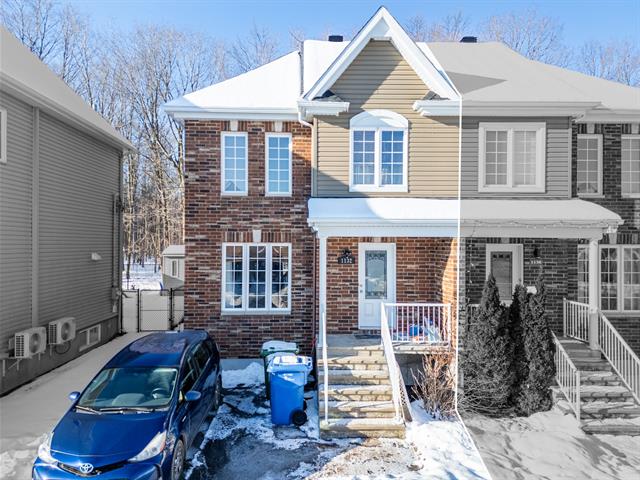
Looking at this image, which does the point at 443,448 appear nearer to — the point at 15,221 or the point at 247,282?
the point at 247,282

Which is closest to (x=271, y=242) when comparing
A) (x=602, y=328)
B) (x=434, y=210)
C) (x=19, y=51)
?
(x=434, y=210)

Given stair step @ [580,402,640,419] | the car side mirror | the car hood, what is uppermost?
the car side mirror

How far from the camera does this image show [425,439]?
18.6 feet

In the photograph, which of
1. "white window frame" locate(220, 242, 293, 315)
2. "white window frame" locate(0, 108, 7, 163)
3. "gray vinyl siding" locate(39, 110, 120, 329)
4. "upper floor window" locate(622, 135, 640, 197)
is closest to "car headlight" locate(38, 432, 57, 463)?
"white window frame" locate(220, 242, 293, 315)

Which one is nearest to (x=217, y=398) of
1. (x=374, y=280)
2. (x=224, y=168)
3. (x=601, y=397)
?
(x=374, y=280)

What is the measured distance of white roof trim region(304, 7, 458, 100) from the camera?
800 cm

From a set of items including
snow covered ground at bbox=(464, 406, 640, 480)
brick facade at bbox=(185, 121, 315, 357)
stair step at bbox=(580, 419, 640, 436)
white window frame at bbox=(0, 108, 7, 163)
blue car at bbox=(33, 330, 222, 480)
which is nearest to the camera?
snow covered ground at bbox=(464, 406, 640, 480)

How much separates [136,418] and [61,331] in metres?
5.36

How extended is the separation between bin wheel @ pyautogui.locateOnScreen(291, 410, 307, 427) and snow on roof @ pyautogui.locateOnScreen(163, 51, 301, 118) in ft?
20.6

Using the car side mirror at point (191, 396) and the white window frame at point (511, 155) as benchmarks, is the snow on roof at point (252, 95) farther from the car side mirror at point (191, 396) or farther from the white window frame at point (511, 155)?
the car side mirror at point (191, 396)

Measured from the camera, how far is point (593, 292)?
22.2ft

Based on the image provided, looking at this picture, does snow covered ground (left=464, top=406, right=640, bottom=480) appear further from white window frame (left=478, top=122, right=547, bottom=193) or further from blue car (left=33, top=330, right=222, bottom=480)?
blue car (left=33, top=330, right=222, bottom=480)

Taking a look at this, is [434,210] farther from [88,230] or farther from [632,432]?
[88,230]

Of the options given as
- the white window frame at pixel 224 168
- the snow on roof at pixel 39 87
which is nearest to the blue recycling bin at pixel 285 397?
the white window frame at pixel 224 168
